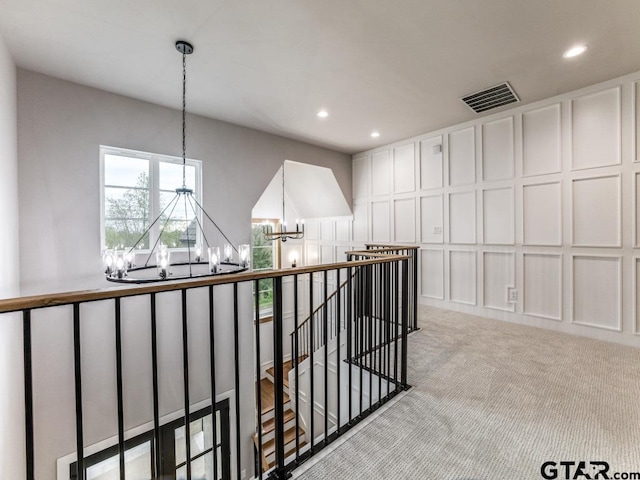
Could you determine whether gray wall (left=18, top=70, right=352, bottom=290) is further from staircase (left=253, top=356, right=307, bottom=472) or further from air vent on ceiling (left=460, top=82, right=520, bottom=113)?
air vent on ceiling (left=460, top=82, right=520, bottom=113)

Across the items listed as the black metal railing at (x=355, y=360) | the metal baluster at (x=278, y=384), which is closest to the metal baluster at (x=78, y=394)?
the black metal railing at (x=355, y=360)

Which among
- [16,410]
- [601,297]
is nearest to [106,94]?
[16,410]

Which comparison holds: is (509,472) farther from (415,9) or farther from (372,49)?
(372,49)

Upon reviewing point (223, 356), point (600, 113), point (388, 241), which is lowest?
point (223, 356)

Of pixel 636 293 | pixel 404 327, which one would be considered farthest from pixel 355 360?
pixel 636 293

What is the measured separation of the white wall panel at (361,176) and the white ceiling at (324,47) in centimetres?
201

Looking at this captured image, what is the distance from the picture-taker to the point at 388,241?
5.30 m

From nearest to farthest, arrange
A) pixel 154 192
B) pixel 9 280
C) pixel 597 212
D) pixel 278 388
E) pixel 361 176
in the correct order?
pixel 278 388 → pixel 9 280 → pixel 597 212 → pixel 154 192 → pixel 361 176

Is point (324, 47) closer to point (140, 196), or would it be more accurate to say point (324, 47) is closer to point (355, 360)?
point (140, 196)

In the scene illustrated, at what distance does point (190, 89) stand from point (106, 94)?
0.97m

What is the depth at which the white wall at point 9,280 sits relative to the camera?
7.10 ft

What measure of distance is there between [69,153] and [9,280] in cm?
141

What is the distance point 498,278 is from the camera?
3936mm

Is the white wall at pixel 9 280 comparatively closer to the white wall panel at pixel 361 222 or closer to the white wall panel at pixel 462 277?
the white wall panel at pixel 361 222
